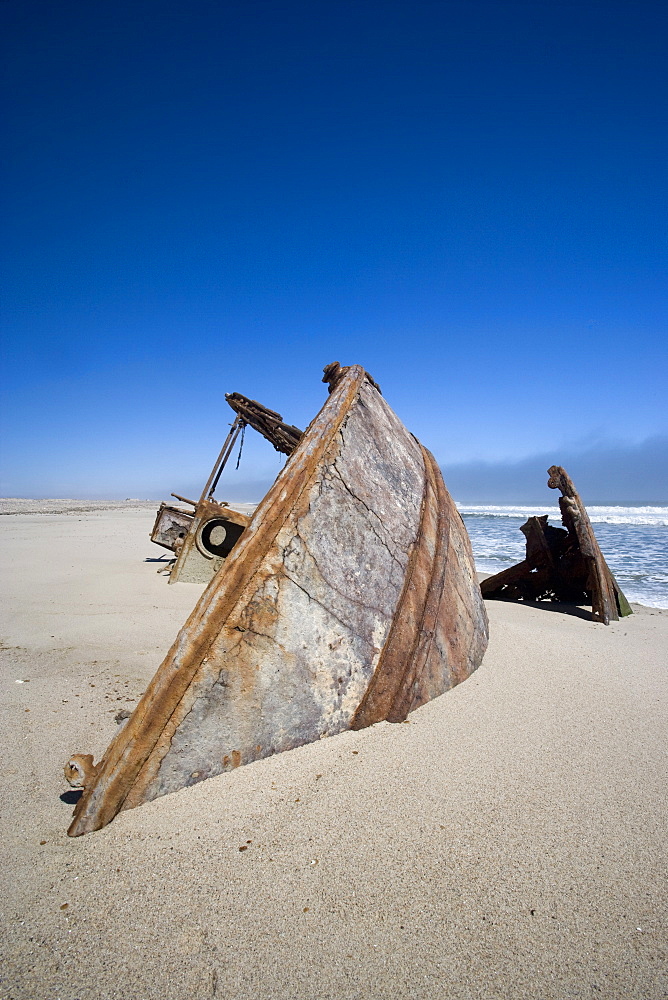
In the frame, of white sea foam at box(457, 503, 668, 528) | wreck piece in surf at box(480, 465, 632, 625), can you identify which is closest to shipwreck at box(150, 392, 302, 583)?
wreck piece in surf at box(480, 465, 632, 625)

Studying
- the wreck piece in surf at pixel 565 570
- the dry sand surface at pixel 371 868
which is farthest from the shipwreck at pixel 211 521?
the dry sand surface at pixel 371 868

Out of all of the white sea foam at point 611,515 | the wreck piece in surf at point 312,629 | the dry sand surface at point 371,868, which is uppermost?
the white sea foam at point 611,515

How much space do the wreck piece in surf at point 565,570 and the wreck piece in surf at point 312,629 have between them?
2361 millimetres

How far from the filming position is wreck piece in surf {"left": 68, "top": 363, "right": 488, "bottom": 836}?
142 centimetres

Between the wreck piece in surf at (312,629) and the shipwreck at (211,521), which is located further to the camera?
the shipwreck at (211,521)

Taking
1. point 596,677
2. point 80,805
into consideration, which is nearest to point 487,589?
point 596,677

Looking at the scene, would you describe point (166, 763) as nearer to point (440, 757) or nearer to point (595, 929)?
point (440, 757)

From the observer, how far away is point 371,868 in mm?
1223

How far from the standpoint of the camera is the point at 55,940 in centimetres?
103

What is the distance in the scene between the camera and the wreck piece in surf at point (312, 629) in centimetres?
142

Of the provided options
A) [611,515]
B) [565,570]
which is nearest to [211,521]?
[565,570]

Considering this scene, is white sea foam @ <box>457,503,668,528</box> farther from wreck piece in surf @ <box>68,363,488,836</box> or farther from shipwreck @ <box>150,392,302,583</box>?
wreck piece in surf @ <box>68,363,488,836</box>

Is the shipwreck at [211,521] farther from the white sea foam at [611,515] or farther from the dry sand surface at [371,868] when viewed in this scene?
the white sea foam at [611,515]

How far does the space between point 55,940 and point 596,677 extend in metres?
2.50
